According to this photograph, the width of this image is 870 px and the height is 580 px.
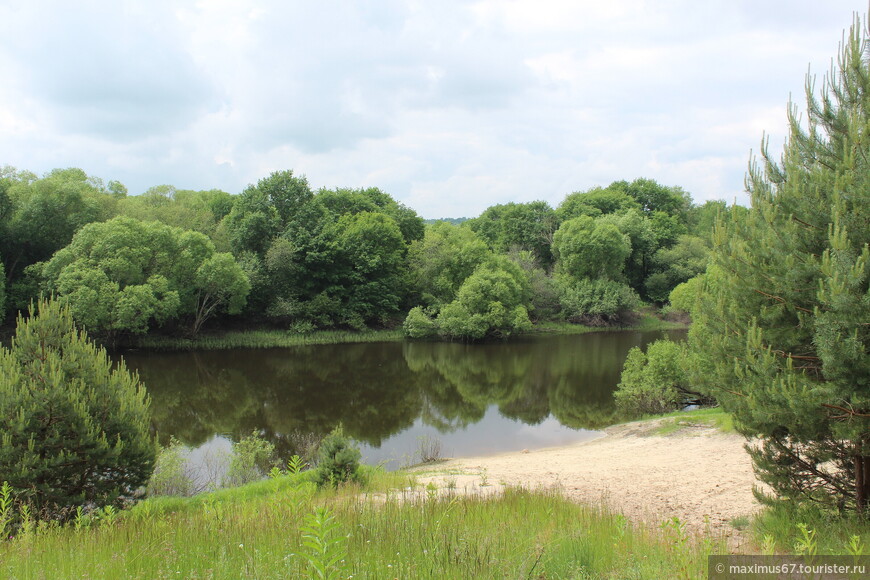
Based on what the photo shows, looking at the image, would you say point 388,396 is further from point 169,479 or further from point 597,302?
point 597,302

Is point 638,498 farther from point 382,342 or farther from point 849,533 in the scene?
point 382,342

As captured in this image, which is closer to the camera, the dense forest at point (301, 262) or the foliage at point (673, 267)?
the dense forest at point (301, 262)

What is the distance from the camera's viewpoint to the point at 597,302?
52531mm

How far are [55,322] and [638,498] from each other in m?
10.4

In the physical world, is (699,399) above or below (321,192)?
below

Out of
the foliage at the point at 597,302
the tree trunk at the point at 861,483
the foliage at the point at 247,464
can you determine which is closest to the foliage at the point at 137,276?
the foliage at the point at 247,464

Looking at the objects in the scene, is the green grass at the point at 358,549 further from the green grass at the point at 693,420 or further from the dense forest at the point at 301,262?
the dense forest at the point at 301,262

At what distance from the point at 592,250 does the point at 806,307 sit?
51928 mm

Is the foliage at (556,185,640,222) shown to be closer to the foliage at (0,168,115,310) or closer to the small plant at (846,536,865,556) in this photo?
the foliage at (0,168,115,310)

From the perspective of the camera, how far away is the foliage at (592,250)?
5619 cm

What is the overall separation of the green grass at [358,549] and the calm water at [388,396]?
11.3m

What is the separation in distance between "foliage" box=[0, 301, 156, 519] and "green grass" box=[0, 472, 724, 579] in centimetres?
209

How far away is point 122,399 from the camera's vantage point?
336 inches

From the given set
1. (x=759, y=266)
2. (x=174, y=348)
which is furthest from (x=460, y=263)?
(x=759, y=266)
